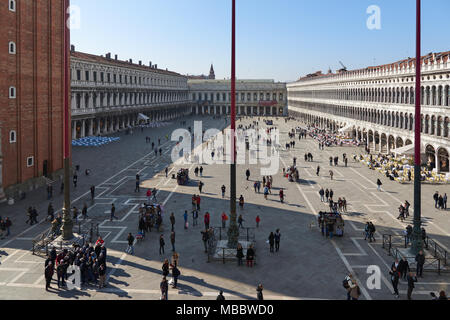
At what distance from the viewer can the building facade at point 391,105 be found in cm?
3962

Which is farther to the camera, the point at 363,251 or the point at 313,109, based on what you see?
the point at 313,109

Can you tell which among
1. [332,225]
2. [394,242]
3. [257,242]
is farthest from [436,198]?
[257,242]

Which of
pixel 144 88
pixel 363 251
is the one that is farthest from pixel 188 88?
pixel 363 251

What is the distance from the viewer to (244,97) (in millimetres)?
165875

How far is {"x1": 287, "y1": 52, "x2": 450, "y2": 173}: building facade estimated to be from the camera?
130 ft

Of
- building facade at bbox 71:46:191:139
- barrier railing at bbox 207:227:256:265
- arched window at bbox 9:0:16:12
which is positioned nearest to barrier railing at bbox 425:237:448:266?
barrier railing at bbox 207:227:256:265

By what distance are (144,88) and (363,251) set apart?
82.3 metres

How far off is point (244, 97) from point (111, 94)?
97.6 meters

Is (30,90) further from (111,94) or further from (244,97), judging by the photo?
(244,97)

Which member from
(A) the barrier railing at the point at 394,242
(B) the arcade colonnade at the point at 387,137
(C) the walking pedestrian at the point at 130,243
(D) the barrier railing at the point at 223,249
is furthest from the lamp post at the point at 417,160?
(B) the arcade colonnade at the point at 387,137

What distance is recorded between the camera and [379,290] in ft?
51.4

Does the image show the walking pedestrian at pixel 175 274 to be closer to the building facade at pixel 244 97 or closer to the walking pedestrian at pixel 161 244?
the walking pedestrian at pixel 161 244

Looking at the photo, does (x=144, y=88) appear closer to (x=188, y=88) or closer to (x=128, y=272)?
(x=188, y=88)

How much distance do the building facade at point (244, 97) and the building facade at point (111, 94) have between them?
46.6 m
